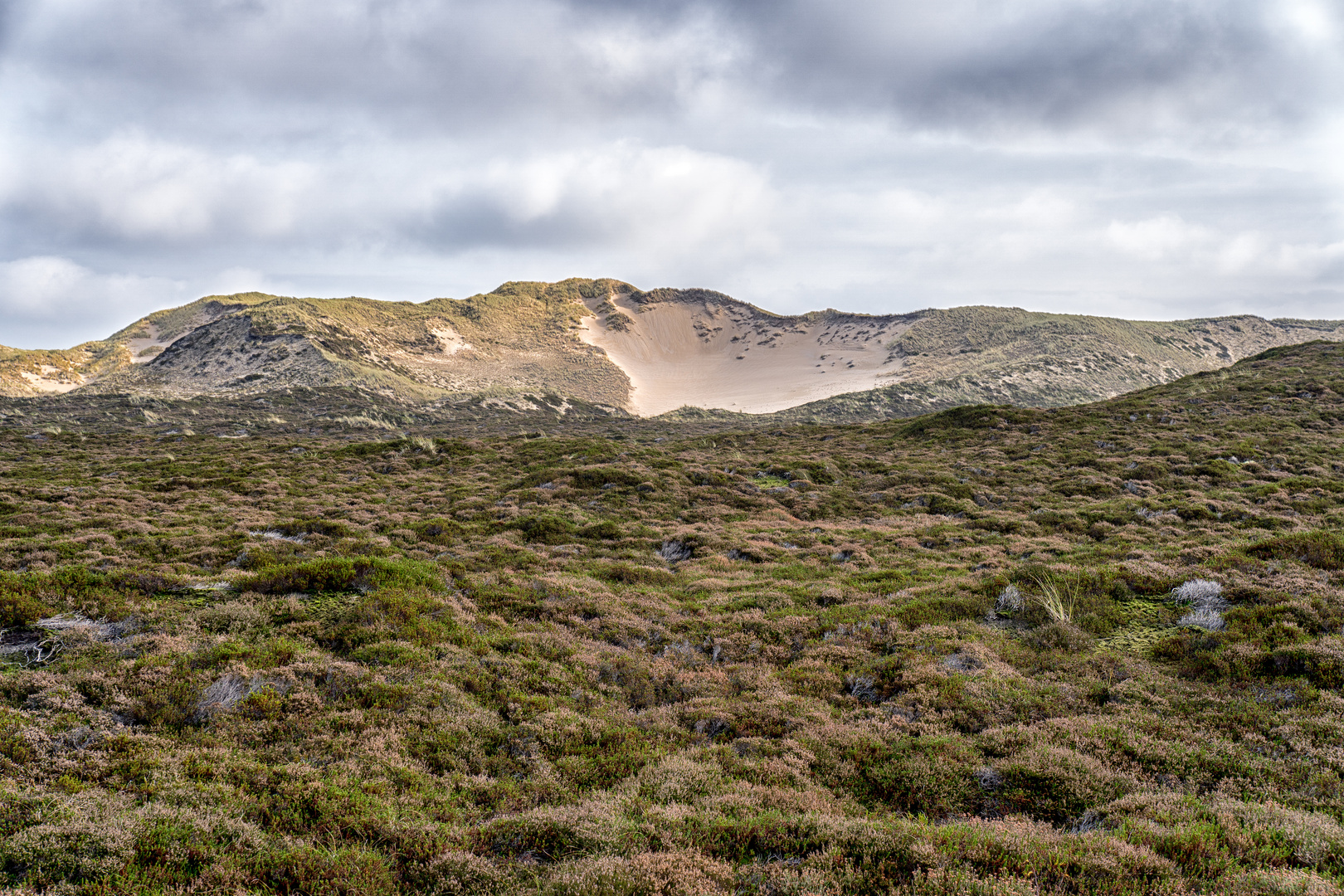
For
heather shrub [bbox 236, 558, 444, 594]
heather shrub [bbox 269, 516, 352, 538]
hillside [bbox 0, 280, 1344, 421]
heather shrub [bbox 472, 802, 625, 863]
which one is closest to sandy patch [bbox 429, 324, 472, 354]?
hillside [bbox 0, 280, 1344, 421]

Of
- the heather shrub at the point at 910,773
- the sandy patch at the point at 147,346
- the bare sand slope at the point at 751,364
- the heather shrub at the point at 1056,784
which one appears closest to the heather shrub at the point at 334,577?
the heather shrub at the point at 910,773

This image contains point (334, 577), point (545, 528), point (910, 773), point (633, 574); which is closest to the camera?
point (910, 773)

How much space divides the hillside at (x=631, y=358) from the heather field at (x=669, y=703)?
88085 millimetres

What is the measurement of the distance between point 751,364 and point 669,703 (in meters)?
172

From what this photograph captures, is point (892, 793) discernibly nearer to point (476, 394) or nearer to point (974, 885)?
point (974, 885)

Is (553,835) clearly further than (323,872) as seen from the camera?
Yes

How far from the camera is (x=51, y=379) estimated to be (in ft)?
399

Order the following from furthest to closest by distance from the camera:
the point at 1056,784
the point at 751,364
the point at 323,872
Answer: the point at 751,364 < the point at 1056,784 < the point at 323,872

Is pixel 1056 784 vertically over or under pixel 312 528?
under

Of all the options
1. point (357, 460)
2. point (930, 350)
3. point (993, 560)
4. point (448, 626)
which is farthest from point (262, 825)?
point (930, 350)

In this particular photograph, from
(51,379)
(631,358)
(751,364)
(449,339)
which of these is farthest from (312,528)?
(751,364)

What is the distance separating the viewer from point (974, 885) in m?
5.47

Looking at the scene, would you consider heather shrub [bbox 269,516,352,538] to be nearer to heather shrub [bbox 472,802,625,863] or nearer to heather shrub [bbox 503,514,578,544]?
heather shrub [bbox 503,514,578,544]

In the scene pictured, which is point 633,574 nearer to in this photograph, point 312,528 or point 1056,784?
point 312,528
